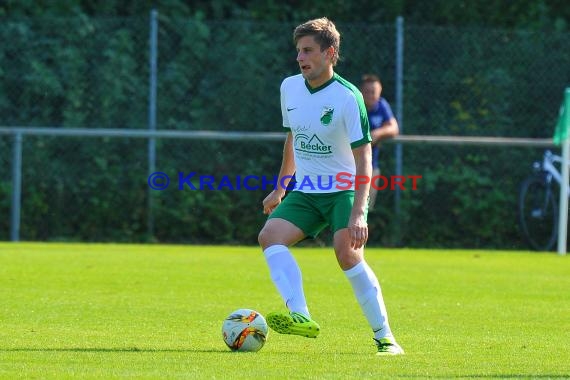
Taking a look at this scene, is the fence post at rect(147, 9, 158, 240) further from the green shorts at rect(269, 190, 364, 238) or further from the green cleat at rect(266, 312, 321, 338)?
the green cleat at rect(266, 312, 321, 338)

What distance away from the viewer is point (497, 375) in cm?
586

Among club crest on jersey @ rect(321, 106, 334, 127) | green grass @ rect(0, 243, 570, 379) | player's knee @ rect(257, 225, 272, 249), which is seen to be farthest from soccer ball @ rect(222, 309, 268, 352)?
club crest on jersey @ rect(321, 106, 334, 127)

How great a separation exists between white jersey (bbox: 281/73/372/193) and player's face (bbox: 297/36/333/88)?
92 millimetres

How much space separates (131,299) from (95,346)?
105 inches

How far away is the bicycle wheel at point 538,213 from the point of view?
16500 mm

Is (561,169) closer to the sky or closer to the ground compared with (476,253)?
closer to the sky

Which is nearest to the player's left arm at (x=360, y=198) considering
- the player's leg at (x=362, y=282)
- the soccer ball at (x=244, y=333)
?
the player's leg at (x=362, y=282)

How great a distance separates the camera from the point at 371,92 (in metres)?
14.3

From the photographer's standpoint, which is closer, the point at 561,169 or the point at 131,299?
the point at 131,299

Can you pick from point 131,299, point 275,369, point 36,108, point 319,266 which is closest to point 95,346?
point 275,369

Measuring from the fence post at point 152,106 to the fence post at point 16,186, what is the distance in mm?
1706

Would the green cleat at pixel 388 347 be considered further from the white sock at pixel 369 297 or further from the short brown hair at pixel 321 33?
the short brown hair at pixel 321 33

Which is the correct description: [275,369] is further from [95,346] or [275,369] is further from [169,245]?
[169,245]

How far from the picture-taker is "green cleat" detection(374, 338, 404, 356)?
664 centimetres
